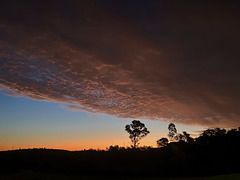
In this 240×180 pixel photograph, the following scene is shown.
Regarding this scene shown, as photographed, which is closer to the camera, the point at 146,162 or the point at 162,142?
the point at 146,162

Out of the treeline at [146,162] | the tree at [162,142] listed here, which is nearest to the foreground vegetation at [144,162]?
the treeline at [146,162]

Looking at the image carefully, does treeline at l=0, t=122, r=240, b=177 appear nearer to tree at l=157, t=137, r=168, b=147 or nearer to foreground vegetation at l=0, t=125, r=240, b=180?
foreground vegetation at l=0, t=125, r=240, b=180

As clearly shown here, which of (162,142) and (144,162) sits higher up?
(162,142)

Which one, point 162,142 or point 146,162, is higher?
point 162,142

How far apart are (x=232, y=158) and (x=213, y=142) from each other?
708 cm

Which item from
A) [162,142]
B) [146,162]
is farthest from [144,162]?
[162,142]

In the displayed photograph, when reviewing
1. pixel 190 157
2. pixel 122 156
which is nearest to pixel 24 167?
pixel 122 156

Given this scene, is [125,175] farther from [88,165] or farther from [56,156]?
[56,156]

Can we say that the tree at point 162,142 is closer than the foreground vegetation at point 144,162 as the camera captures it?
No

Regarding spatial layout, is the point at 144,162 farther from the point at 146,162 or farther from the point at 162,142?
the point at 162,142

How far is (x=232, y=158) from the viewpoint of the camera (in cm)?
4281

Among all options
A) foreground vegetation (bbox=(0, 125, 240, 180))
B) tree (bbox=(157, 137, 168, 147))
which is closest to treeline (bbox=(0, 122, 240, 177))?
foreground vegetation (bbox=(0, 125, 240, 180))

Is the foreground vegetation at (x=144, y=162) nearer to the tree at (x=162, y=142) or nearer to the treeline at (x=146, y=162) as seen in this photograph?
the treeline at (x=146, y=162)

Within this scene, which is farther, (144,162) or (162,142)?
(162,142)
